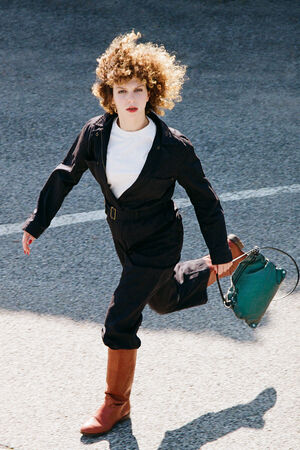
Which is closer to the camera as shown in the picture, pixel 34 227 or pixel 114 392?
pixel 114 392

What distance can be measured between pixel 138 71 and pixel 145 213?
2.03ft

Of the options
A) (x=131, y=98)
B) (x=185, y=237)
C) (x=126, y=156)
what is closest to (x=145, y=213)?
(x=126, y=156)

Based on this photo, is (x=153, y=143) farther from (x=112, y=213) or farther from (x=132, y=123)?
(x=112, y=213)

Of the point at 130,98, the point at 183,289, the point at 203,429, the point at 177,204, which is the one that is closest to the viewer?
the point at 130,98

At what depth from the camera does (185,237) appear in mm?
5379

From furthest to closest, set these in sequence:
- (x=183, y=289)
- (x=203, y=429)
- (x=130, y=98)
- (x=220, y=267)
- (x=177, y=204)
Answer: (x=177, y=204), (x=183, y=289), (x=220, y=267), (x=203, y=429), (x=130, y=98)

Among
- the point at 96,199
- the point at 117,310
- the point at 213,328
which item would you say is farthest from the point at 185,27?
the point at 117,310

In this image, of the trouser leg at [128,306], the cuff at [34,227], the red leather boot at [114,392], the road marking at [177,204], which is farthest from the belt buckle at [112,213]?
the road marking at [177,204]

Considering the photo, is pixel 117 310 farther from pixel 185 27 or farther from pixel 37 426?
pixel 185 27

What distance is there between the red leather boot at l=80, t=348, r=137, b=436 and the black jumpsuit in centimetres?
7

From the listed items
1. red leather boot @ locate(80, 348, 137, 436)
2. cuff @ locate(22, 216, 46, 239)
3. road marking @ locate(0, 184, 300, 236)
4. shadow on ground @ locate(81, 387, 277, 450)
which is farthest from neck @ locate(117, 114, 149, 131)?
road marking @ locate(0, 184, 300, 236)

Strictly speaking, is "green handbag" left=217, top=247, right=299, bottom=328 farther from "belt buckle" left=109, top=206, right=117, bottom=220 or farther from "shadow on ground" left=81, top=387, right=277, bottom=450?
"belt buckle" left=109, top=206, right=117, bottom=220

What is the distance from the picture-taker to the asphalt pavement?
385 centimetres

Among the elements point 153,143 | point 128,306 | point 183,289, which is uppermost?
point 153,143
